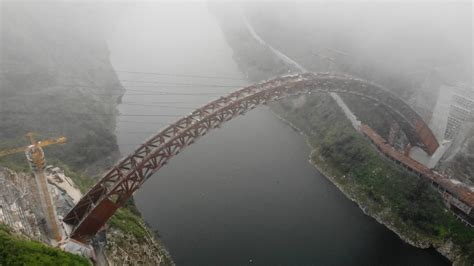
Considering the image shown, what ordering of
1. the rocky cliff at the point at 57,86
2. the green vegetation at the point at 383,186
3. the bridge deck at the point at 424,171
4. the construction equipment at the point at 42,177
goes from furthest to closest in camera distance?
the rocky cliff at the point at 57,86 → the bridge deck at the point at 424,171 → the green vegetation at the point at 383,186 → the construction equipment at the point at 42,177

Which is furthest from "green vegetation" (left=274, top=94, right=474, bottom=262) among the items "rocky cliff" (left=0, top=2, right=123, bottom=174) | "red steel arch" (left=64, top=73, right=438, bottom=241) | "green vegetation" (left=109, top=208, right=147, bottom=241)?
"rocky cliff" (left=0, top=2, right=123, bottom=174)

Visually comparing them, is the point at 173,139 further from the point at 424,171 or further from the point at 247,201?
the point at 424,171

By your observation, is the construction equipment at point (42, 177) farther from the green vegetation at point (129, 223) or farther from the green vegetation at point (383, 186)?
the green vegetation at point (383, 186)

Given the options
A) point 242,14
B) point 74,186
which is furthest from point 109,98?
point 242,14

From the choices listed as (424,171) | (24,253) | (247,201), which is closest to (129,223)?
(247,201)

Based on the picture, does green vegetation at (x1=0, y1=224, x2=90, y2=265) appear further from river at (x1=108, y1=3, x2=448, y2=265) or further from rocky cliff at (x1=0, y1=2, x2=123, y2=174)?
rocky cliff at (x1=0, y1=2, x2=123, y2=174)

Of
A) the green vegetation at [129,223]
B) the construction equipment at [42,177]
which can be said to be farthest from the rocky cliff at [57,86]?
the construction equipment at [42,177]

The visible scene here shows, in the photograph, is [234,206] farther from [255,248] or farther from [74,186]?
[74,186]
